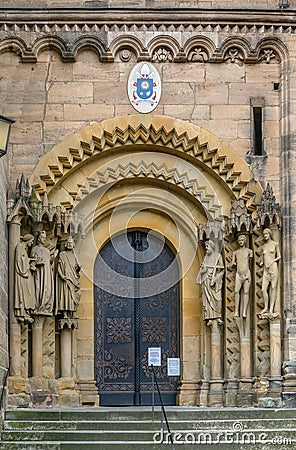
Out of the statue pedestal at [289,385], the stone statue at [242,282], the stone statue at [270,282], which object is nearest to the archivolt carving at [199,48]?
the stone statue at [242,282]

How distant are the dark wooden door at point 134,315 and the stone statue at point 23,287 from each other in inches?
61.1

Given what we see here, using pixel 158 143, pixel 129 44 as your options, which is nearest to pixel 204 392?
pixel 158 143

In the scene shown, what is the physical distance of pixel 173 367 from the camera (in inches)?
847

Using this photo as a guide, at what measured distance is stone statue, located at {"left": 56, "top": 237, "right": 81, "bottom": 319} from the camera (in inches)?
816

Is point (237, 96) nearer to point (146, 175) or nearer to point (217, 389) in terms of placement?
point (146, 175)

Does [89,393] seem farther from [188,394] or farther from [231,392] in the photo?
[231,392]

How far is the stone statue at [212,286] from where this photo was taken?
2102cm

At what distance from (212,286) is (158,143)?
93.7 inches

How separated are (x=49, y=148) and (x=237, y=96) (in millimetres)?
3047

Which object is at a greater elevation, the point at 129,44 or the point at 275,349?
the point at 129,44

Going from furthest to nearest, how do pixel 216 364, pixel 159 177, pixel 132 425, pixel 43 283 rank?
pixel 159 177 → pixel 216 364 → pixel 43 283 → pixel 132 425

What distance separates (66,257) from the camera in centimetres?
2089

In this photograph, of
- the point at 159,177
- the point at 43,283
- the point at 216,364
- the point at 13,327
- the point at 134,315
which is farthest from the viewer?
the point at 134,315

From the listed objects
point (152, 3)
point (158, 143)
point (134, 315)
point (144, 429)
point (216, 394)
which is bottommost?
point (144, 429)
